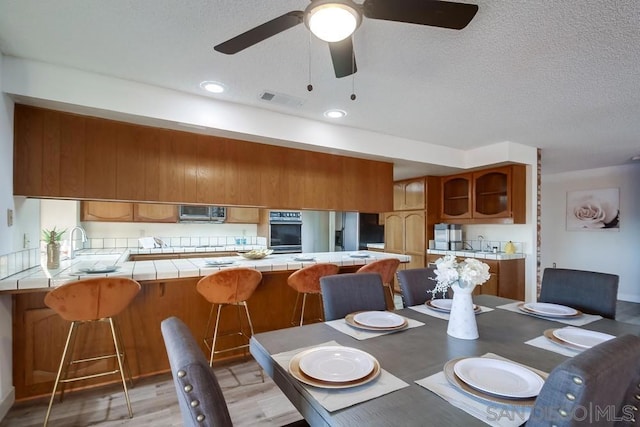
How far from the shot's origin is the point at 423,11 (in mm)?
1194

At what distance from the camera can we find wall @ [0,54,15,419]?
1.98m

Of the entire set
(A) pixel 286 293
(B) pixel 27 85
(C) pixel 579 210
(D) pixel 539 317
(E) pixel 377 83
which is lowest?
(A) pixel 286 293

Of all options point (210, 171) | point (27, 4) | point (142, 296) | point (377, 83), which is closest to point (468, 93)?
point (377, 83)

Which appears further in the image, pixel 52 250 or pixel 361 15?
pixel 52 250

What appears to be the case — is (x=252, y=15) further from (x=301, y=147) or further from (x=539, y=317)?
(x=539, y=317)

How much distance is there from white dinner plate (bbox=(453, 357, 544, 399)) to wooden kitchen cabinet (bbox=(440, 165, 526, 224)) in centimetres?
346

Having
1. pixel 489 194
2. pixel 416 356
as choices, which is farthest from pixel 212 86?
pixel 489 194

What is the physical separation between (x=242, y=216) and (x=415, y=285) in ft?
12.5

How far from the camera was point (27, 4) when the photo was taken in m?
1.49

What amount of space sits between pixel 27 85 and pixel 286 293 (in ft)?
8.30

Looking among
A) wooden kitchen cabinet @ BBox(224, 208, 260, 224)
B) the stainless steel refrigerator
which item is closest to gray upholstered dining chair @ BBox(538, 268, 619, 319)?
the stainless steel refrigerator

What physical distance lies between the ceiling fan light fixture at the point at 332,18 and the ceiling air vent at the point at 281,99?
4.15 feet

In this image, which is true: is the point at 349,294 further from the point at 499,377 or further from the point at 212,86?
the point at 212,86

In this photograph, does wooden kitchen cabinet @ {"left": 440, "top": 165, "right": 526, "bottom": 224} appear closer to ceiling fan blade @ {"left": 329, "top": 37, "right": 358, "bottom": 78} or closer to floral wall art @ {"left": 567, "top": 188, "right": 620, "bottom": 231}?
floral wall art @ {"left": 567, "top": 188, "right": 620, "bottom": 231}
